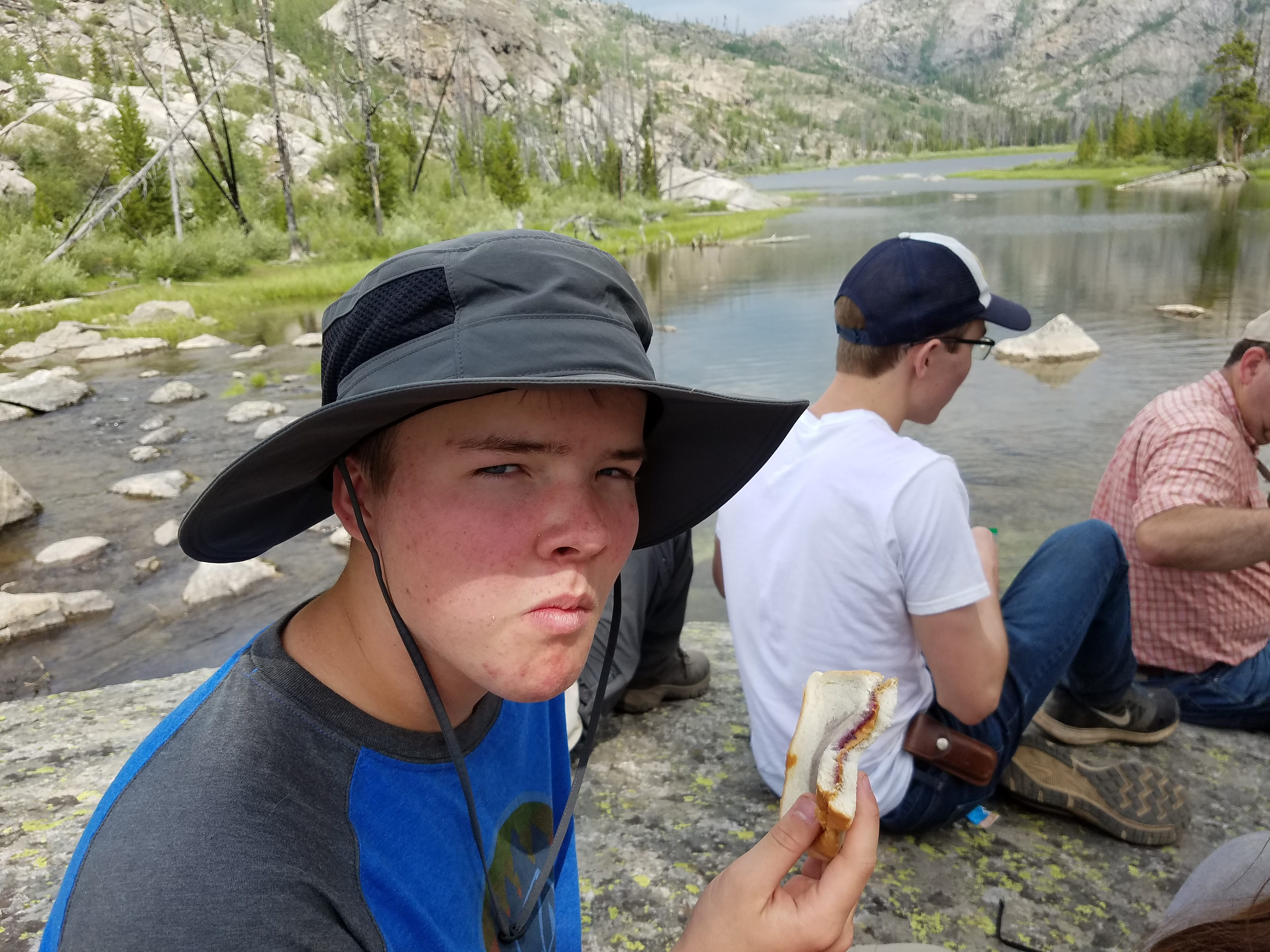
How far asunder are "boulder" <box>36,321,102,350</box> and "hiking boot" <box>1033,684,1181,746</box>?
1747 centimetres

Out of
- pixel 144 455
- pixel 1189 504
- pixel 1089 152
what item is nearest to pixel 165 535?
pixel 144 455

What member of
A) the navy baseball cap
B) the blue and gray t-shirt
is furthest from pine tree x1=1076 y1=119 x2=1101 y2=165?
the blue and gray t-shirt

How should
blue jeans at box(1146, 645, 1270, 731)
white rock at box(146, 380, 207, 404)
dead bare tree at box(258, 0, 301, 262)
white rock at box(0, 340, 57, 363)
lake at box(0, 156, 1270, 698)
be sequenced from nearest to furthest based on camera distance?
1. blue jeans at box(1146, 645, 1270, 731)
2. lake at box(0, 156, 1270, 698)
3. white rock at box(146, 380, 207, 404)
4. white rock at box(0, 340, 57, 363)
5. dead bare tree at box(258, 0, 301, 262)

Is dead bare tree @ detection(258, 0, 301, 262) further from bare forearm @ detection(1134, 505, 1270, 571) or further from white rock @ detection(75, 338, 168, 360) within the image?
bare forearm @ detection(1134, 505, 1270, 571)

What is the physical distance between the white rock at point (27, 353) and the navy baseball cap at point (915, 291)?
16.9 m

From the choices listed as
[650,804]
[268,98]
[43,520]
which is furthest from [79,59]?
[650,804]

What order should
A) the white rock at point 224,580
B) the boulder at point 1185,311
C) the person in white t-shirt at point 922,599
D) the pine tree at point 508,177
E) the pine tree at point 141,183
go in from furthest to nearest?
the pine tree at point 508,177, the pine tree at point 141,183, the boulder at point 1185,311, the white rock at point 224,580, the person in white t-shirt at point 922,599

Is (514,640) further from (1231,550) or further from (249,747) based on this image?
(1231,550)

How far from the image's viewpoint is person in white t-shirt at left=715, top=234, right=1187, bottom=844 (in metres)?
2.18

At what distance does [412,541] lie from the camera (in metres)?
1.11

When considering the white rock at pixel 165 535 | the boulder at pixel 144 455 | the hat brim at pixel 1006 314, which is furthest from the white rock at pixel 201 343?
the hat brim at pixel 1006 314

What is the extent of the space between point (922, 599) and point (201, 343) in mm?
16869

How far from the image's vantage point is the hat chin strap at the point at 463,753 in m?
1.16

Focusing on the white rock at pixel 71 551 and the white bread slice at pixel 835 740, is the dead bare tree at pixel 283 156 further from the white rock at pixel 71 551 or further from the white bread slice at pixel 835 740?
the white bread slice at pixel 835 740
